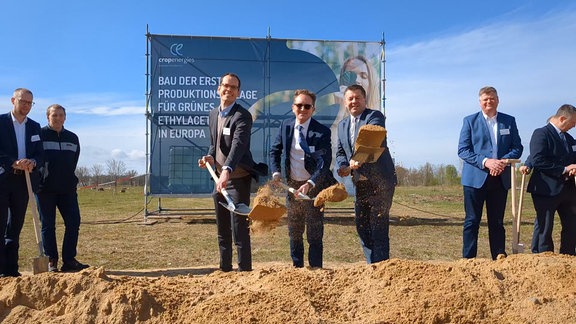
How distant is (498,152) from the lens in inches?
173

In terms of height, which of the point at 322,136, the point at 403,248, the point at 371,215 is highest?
the point at 322,136

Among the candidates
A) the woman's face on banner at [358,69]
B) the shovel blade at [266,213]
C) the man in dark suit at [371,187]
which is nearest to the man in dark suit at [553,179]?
the man in dark suit at [371,187]

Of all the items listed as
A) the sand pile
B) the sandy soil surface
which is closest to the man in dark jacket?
the sandy soil surface

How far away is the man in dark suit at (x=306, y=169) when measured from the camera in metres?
4.16

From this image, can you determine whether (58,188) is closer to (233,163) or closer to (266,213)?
(233,163)

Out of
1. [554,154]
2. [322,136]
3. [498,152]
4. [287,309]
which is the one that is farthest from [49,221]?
[554,154]

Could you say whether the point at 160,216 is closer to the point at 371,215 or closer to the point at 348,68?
the point at 348,68

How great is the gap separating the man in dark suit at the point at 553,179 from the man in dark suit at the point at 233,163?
9.53ft

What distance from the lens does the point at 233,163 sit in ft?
12.5

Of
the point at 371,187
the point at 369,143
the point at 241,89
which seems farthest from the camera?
the point at 241,89

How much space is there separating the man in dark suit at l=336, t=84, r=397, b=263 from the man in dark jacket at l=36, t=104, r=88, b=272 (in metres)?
3.21

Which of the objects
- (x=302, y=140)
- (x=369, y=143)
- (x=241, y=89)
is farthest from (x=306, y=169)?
(x=241, y=89)

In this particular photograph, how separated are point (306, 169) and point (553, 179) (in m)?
2.54

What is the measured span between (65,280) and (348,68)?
8.24m
